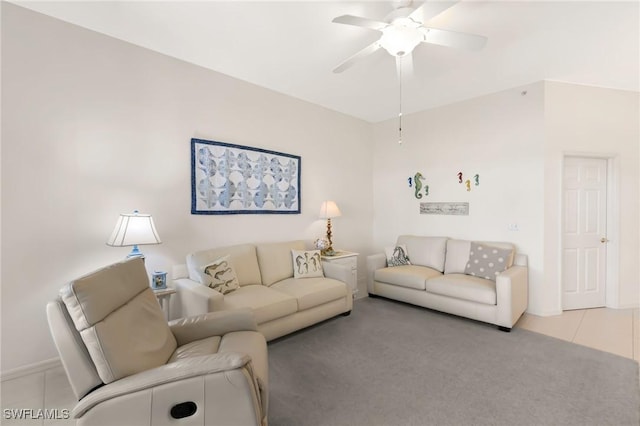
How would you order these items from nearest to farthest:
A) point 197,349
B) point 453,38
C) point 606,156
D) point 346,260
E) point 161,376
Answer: point 161,376, point 197,349, point 453,38, point 606,156, point 346,260

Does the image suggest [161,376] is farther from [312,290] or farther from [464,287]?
[464,287]

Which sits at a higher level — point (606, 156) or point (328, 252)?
point (606, 156)

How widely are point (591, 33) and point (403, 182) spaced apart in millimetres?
2739

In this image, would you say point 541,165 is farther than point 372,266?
No

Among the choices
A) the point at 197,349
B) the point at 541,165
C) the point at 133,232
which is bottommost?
the point at 197,349

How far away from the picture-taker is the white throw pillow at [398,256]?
4281 millimetres

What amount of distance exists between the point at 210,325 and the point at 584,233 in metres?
4.63

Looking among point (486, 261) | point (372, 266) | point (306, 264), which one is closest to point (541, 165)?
point (486, 261)

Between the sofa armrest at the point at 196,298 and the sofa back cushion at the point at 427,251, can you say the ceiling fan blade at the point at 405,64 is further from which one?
the sofa armrest at the point at 196,298

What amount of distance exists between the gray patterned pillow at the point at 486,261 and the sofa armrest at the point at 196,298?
2998 millimetres

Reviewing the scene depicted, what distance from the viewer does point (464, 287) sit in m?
3.30

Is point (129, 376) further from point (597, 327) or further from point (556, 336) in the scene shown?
point (597, 327)

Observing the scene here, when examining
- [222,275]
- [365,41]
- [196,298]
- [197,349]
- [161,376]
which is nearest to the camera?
[161,376]

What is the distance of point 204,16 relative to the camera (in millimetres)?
2293
